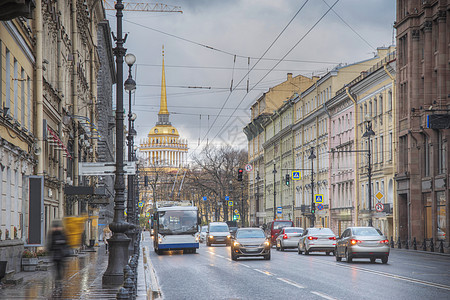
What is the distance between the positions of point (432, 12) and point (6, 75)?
3320 centimetres

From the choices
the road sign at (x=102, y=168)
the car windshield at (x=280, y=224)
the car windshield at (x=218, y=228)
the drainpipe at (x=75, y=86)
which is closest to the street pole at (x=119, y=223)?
the road sign at (x=102, y=168)

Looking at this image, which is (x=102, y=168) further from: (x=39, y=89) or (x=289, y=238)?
(x=289, y=238)

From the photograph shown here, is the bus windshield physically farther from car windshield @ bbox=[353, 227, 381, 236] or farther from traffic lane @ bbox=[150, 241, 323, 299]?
traffic lane @ bbox=[150, 241, 323, 299]

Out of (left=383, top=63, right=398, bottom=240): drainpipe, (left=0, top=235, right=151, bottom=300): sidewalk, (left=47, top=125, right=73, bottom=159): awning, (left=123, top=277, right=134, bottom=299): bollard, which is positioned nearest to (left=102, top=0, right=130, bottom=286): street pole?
(left=0, top=235, right=151, bottom=300): sidewalk

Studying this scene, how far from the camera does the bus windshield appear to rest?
44500mm

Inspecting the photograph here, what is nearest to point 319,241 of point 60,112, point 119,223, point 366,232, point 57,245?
point 366,232

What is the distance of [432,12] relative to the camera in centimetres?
4938

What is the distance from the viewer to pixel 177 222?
4462cm

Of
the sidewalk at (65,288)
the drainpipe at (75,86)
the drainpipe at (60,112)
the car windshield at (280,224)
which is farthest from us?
the car windshield at (280,224)

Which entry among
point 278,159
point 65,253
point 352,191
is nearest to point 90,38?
point 352,191

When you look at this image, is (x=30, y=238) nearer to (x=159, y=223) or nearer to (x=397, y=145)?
(x=159, y=223)

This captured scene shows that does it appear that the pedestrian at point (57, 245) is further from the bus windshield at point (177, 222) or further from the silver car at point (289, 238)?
the silver car at point (289, 238)

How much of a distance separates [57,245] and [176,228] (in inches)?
1163

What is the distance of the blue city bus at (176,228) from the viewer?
44.4 m
